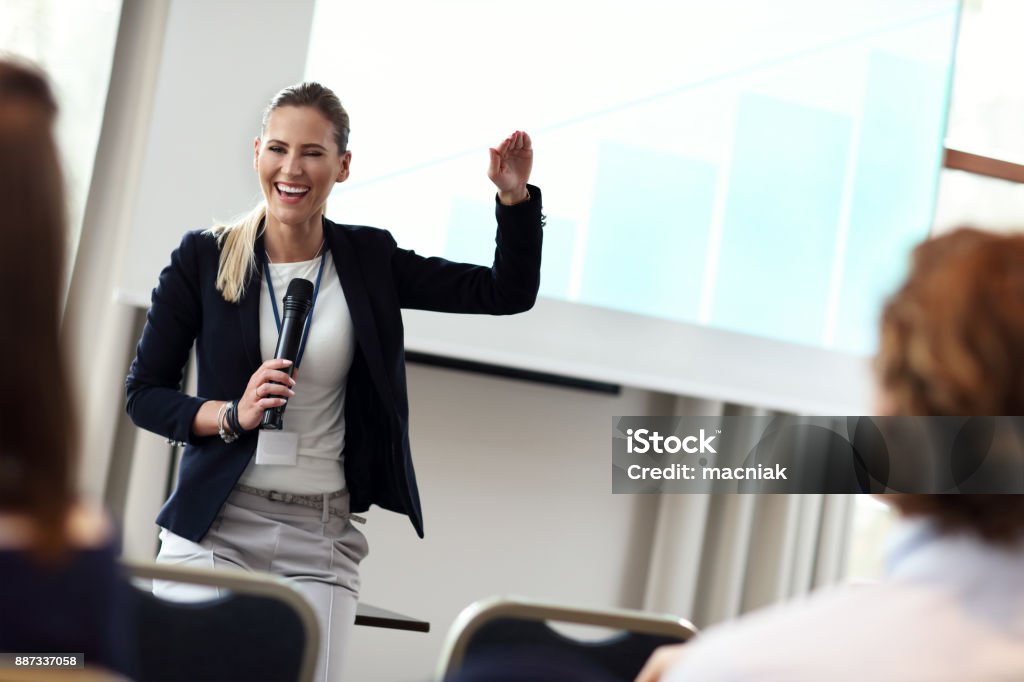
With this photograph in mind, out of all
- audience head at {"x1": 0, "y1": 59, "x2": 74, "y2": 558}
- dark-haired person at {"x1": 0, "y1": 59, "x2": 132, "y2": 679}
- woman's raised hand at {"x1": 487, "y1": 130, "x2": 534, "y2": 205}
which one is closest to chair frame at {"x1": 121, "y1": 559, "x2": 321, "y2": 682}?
dark-haired person at {"x1": 0, "y1": 59, "x2": 132, "y2": 679}

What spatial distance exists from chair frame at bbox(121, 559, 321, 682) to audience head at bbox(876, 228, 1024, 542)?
2.55 ft

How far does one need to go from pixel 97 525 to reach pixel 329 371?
137cm

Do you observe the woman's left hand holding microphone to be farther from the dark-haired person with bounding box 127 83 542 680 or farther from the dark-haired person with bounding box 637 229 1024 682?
the dark-haired person with bounding box 637 229 1024 682

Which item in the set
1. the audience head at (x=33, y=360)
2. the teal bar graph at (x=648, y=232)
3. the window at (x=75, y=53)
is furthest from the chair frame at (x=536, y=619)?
the window at (x=75, y=53)

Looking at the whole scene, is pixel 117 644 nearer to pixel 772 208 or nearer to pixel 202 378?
pixel 202 378

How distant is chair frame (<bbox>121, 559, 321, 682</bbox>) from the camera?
1.39 meters

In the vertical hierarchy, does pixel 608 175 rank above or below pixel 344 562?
above

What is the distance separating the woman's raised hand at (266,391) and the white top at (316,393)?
0.13m

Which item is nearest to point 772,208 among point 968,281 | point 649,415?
point 649,415

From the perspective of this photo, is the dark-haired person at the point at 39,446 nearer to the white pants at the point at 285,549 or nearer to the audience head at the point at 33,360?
the audience head at the point at 33,360

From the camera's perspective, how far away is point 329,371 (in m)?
2.26

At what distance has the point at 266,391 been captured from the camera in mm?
2066

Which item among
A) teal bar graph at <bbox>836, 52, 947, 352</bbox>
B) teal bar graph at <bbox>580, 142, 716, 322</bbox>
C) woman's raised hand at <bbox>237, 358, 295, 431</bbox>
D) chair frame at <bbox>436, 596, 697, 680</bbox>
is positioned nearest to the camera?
chair frame at <bbox>436, 596, 697, 680</bbox>

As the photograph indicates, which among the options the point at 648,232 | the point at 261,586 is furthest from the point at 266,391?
the point at 648,232
